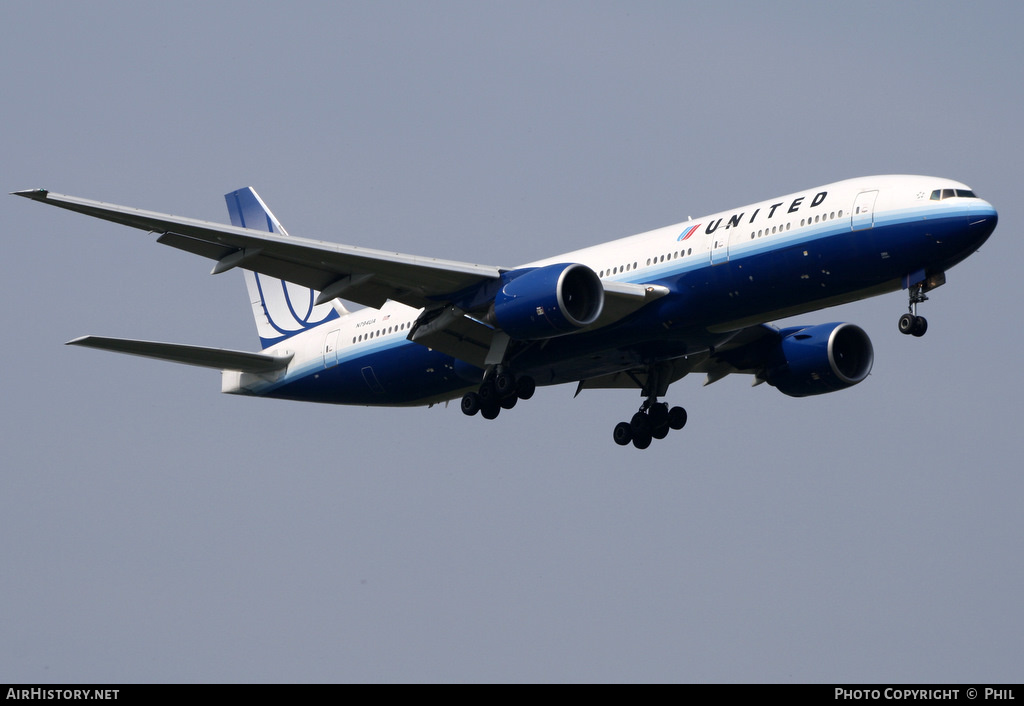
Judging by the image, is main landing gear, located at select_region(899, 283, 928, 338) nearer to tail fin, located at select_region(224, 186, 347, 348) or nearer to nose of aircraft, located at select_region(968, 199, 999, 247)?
nose of aircraft, located at select_region(968, 199, 999, 247)

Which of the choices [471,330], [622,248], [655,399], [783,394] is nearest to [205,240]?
[471,330]

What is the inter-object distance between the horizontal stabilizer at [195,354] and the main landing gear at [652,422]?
10.1 metres

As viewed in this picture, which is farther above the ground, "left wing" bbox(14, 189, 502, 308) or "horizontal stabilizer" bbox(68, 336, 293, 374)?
"left wing" bbox(14, 189, 502, 308)

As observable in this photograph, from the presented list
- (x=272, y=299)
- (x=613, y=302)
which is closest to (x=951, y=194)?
(x=613, y=302)

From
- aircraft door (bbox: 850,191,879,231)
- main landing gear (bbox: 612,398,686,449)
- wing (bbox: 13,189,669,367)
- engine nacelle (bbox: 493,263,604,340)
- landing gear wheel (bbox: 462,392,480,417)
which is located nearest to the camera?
aircraft door (bbox: 850,191,879,231)

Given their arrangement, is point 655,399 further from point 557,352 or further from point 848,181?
point 848,181

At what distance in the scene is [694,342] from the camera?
3766 cm

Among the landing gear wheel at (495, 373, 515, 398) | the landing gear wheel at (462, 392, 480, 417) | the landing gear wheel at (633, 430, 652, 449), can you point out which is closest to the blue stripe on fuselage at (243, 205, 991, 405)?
the landing gear wheel at (495, 373, 515, 398)

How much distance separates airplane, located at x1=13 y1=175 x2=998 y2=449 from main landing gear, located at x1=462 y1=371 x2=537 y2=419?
0.05m

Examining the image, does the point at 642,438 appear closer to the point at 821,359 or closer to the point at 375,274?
the point at 821,359

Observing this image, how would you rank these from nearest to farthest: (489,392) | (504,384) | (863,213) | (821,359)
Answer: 1. (863,213)
2. (504,384)
3. (489,392)
4. (821,359)

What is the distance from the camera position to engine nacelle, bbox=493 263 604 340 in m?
35.7

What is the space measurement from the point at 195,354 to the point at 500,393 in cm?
883

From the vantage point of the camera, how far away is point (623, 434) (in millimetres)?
42594
